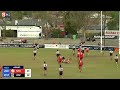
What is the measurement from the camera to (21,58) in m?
38.6

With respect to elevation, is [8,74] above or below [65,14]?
below

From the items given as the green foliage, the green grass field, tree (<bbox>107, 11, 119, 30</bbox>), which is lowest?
the green grass field

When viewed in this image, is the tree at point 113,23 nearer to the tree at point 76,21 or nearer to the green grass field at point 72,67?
the tree at point 76,21

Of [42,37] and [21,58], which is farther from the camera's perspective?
[42,37]

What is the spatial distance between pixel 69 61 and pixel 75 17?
31.7 metres

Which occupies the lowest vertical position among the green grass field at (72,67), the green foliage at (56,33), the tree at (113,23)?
the green grass field at (72,67)

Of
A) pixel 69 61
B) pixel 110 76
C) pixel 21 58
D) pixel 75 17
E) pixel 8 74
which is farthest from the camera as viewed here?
pixel 75 17
